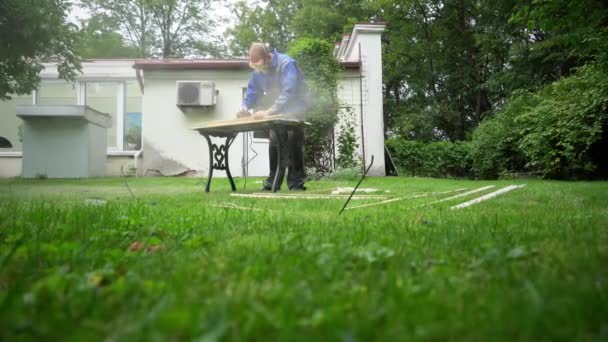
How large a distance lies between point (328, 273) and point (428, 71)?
18.6 metres

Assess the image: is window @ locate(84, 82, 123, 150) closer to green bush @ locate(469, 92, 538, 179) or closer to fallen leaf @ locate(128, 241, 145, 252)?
green bush @ locate(469, 92, 538, 179)

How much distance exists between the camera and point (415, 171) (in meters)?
12.3

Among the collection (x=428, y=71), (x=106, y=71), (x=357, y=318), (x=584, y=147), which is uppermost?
(x=428, y=71)

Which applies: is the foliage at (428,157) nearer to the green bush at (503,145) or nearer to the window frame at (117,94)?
the green bush at (503,145)

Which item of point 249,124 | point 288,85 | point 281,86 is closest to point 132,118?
point 281,86

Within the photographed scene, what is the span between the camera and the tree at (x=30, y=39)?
21.3ft

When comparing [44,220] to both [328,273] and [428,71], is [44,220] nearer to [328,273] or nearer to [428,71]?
[328,273]

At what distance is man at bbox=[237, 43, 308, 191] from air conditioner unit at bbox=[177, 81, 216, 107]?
4921 millimetres

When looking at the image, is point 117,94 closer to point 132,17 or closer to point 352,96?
point 352,96

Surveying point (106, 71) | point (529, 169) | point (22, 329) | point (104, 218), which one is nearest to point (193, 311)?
point (22, 329)

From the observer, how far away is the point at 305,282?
3.00 feet

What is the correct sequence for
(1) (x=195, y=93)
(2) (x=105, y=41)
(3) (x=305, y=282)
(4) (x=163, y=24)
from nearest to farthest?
(3) (x=305, y=282) < (1) (x=195, y=93) < (2) (x=105, y=41) < (4) (x=163, y=24)

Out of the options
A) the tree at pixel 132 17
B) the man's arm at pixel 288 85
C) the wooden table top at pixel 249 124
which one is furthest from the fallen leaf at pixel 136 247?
the tree at pixel 132 17

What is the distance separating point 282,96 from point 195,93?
5.70 metres
